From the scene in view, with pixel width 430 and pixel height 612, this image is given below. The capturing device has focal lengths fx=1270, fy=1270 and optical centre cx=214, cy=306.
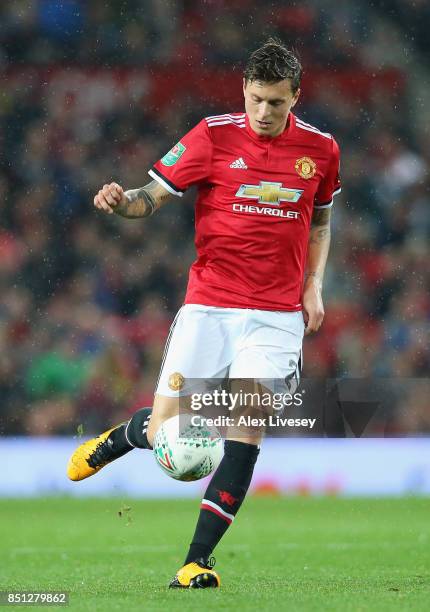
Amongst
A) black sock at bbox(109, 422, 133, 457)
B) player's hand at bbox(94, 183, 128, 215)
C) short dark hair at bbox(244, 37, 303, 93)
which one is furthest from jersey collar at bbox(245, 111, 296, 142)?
black sock at bbox(109, 422, 133, 457)

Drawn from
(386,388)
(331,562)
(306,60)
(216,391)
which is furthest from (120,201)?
(306,60)

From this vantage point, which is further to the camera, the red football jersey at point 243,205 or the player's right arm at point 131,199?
the red football jersey at point 243,205

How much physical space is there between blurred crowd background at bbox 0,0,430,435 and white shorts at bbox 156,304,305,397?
18.3 feet

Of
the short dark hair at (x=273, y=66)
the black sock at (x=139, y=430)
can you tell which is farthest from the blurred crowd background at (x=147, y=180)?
the short dark hair at (x=273, y=66)

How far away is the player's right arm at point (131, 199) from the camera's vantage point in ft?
14.9

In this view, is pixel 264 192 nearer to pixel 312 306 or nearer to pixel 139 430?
pixel 312 306

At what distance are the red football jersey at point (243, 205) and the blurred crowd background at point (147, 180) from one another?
5625mm

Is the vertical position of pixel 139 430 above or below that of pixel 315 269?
below

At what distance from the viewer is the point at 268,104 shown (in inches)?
190

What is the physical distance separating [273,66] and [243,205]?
560mm

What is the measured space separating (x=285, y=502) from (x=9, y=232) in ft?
12.4

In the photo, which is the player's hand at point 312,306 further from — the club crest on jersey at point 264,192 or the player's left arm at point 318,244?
the club crest on jersey at point 264,192

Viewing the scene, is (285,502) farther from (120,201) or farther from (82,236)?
(120,201)

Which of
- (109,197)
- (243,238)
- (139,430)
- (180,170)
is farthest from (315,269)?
(109,197)
